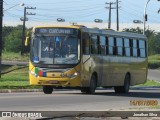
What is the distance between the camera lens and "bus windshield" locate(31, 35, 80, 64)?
2814 centimetres

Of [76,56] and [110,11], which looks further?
[110,11]

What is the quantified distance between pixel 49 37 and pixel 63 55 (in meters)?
1.11

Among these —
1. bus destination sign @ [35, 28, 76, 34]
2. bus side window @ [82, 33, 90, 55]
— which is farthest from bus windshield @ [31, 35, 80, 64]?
bus side window @ [82, 33, 90, 55]

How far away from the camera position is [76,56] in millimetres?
28234

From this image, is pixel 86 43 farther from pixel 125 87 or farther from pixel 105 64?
pixel 125 87

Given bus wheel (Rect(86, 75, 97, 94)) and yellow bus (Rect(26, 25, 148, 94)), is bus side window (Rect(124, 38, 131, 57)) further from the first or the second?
bus wheel (Rect(86, 75, 97, 94))

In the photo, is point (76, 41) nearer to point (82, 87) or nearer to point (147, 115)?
point (82, 87)

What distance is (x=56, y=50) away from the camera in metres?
28.2

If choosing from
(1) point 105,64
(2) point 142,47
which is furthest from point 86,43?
(2) point 142,47

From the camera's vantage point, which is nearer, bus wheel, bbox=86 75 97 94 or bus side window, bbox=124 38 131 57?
bus wheel, bbox=86 75 97 94

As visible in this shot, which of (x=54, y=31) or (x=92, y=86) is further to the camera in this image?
(x=92, y=86)

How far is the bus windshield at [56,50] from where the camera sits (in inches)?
1108

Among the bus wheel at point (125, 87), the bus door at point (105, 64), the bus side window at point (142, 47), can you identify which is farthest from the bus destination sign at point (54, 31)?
the bus side window at point (142, 47)

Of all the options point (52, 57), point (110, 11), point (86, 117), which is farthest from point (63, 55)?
point (110, 11)
